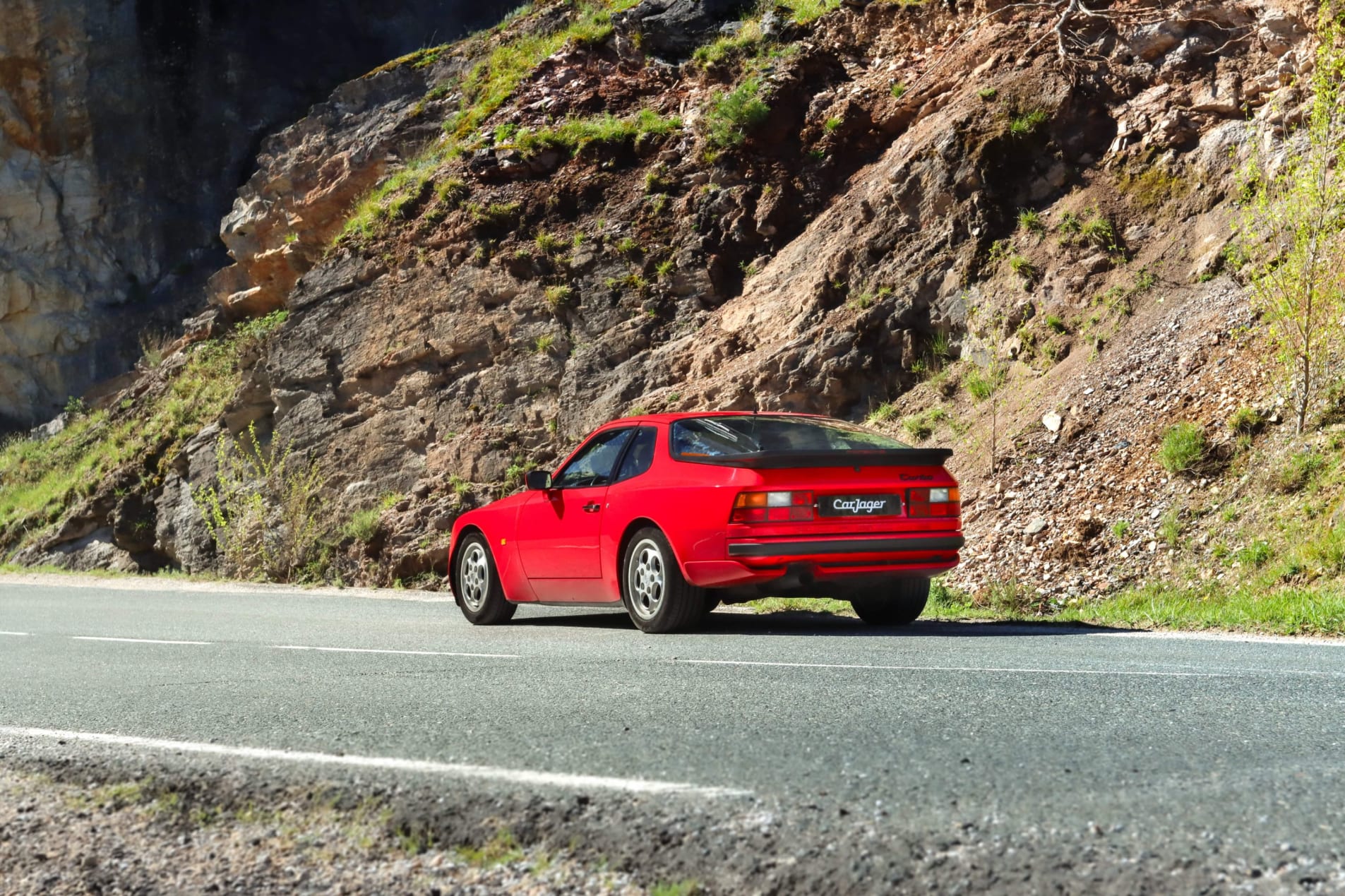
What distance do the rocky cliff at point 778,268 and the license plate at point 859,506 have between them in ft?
10.1

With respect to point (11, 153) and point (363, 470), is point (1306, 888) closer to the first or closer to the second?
point (363, 470)

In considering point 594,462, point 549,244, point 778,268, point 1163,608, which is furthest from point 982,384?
point 549,244

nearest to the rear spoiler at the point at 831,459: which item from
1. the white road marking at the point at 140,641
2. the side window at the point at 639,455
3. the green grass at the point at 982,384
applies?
the side window at the point at 639,455

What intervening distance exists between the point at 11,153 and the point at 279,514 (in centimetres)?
2423

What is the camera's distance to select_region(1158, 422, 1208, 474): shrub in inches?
452

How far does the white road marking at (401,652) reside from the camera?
7.38 m

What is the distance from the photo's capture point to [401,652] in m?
7.82

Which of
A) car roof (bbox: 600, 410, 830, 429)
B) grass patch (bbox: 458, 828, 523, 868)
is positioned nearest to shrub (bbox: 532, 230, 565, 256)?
car roof (bbox: 600, 410, 830, 429)

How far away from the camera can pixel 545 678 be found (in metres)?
6.21

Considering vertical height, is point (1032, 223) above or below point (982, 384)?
above

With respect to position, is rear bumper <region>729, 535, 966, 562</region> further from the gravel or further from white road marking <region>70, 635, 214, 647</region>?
the gravel

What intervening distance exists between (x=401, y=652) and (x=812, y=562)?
106 inches

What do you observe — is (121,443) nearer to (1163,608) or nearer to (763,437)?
(763,437)

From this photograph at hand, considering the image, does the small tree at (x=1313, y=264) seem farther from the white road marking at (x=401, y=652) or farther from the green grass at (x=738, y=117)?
the green grass at (x=738, y=117)
